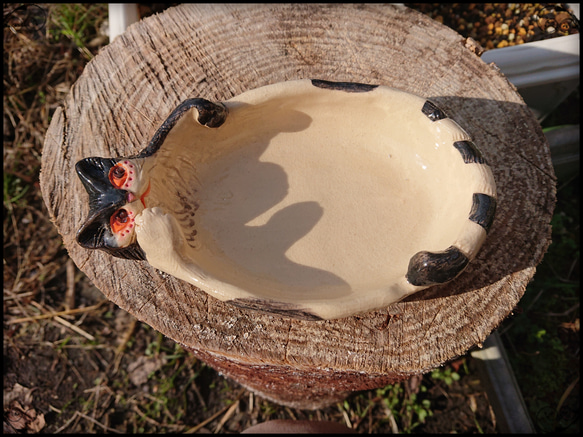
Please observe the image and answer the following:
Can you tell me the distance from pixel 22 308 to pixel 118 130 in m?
1.25

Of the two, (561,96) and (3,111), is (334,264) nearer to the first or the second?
(561,96)

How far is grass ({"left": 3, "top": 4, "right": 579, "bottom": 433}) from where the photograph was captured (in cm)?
209

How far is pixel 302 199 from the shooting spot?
1.46 metres

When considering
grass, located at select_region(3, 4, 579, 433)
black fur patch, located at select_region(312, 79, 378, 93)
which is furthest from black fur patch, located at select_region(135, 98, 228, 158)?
grass, located at select_region(3, 4, 579, 433)

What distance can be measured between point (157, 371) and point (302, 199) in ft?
3.96

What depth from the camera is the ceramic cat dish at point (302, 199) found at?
1.21 m

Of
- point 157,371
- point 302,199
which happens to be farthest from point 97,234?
point 157,371

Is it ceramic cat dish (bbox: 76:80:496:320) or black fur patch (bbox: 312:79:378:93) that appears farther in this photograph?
black fur patch (bbox: 312:79:378:93)

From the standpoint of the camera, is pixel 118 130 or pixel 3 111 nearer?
pixel 118 130

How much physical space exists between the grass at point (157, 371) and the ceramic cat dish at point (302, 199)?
3.24ft

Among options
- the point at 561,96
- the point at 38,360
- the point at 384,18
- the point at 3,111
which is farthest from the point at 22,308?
the point at 561,96

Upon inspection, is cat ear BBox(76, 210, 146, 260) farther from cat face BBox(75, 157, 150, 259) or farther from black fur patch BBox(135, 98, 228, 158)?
black fur patch BBox(135, 98, 228, 158)

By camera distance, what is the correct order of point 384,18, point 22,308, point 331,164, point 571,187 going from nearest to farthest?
1. point 331,164
2. point 384,18
3. point 22,308
4. point 571,187

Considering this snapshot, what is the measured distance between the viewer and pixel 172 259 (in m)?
1.20
